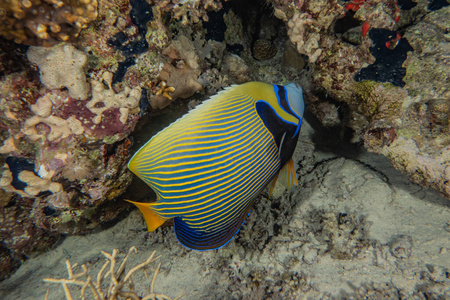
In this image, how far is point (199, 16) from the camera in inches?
94.7

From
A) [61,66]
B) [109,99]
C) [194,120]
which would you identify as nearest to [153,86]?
[109,99]

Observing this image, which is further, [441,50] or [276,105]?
[441,50]

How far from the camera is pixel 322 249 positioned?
7.22 feet

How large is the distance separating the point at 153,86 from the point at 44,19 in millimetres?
899

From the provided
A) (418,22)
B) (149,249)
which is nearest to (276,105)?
(418,22)

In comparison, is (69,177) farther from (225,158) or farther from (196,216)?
(225,158)

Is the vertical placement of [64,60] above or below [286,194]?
above

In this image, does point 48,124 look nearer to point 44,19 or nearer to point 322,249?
point 44,19

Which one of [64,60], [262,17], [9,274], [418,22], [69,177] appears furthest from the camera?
[262,17]

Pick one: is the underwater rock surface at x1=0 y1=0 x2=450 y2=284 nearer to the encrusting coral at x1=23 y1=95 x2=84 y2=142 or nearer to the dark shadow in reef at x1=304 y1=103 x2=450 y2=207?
the encrusting coral at x1=23 y1=95 x2=84 y2=142

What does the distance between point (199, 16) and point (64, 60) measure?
54.1 inches

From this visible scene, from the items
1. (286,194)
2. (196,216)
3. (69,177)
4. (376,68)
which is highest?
(376,68)

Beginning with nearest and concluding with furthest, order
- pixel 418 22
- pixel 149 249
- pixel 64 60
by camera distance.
A: 1. pixel 64 60
2. pixel 418 22
3. pixel 149 249

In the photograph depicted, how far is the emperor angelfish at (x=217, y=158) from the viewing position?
1.56 m
